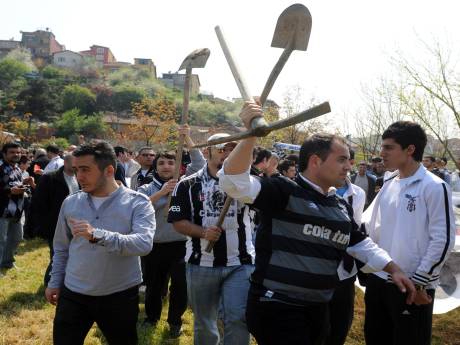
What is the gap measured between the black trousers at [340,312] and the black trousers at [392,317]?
0.29 metres

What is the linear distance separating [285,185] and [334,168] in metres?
0.34

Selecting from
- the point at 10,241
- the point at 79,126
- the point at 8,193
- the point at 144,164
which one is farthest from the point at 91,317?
the point at 79,126

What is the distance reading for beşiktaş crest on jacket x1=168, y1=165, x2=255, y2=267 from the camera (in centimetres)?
363

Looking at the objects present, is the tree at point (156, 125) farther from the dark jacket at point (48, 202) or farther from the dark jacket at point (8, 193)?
the dark jacket at point (48, 202)

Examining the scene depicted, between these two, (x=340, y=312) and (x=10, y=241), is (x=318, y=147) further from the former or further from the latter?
(x=10, y=241)

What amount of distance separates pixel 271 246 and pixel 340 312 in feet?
5.40

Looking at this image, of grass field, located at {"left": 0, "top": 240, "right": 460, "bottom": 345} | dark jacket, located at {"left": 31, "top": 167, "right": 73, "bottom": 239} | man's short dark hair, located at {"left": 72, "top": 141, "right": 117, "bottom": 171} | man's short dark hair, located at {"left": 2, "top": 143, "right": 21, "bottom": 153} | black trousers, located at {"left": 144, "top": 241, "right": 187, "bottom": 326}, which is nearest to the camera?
man's short dark hair, located at {"left": 72, "top": 141, "right": 117, "bottom": 171}

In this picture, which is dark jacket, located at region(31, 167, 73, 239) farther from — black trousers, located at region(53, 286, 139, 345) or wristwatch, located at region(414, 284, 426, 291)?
wristwatch, located at region(414, 284, 426, 291)

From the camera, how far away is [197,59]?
186 inches

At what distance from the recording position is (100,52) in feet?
464

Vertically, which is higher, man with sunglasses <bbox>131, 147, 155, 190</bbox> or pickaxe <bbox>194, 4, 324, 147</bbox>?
pickaxe <bbox>194, 4, 324, 147</bbox>

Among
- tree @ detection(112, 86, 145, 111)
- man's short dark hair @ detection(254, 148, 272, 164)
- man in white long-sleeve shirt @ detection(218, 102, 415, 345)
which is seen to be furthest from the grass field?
tree @ detection(112, 86, 145, 111)

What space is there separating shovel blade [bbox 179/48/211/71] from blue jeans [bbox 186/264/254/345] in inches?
85.9

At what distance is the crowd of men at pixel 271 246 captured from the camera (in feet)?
8.41
